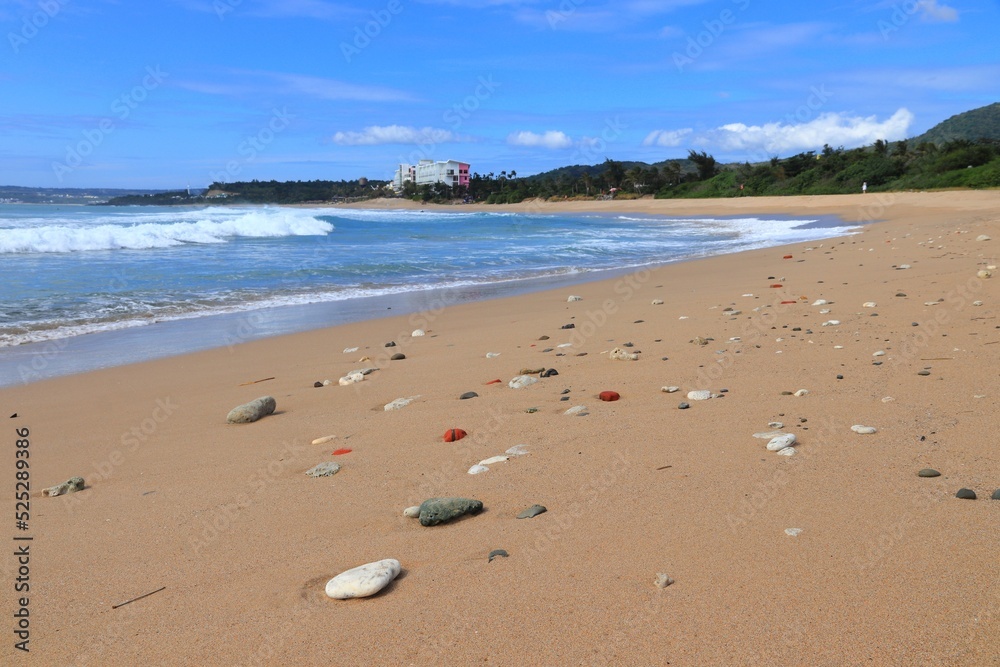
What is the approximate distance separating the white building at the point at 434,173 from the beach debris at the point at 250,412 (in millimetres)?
114177

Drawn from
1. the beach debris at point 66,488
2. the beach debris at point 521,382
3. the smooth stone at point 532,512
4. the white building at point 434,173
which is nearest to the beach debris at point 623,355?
the beach debris at point 521,382

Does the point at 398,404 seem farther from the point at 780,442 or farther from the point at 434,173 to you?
the point at 434,173

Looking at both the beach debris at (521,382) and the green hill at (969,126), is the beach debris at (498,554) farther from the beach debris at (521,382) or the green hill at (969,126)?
the green hill at (969,126)

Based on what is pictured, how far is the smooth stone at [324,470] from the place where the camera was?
324cm

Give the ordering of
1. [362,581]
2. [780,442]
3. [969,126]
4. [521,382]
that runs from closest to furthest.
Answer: [362,581]
[780,442]
[521,382]
[969,126]

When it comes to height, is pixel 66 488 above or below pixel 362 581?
below

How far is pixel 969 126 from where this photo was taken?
89.9m

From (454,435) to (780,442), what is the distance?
5.19 feet

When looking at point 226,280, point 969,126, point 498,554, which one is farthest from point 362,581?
point 969,126

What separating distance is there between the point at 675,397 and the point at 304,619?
2.59m

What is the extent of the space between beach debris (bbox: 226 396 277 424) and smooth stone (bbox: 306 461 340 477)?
1.23m

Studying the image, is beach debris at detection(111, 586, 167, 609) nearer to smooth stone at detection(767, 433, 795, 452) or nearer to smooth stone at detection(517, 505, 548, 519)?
smooth stone at detection(517, 505, 548, 519)

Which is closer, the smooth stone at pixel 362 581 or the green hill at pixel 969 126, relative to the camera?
the smooth stone at pixel 362 581

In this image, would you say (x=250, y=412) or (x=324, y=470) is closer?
(x=324, y=470)
